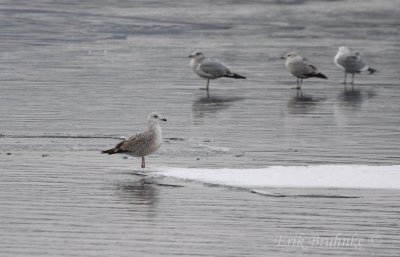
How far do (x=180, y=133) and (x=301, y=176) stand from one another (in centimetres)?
408

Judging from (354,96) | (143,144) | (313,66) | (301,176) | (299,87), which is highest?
(313,66)

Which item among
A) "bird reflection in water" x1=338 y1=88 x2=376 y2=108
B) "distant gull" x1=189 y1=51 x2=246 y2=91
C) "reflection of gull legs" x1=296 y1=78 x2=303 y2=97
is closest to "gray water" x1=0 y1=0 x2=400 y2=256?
"bird reflection in water" x1=338 y1=88 x2=376 y2=108

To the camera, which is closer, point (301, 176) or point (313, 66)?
point (301, 176)

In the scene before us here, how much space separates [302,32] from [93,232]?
1071 inches

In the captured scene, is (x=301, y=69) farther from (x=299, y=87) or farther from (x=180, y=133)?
(x=180, y=133)

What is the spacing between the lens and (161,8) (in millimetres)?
43906

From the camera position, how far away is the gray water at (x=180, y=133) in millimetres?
10570

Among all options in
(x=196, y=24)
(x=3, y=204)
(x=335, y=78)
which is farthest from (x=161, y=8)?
(x=3, y=204)

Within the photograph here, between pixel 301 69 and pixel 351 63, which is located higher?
pixel 351 63

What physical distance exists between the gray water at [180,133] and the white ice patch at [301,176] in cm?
35

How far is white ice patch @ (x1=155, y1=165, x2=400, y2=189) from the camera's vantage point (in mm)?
12781

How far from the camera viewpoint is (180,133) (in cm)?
1702

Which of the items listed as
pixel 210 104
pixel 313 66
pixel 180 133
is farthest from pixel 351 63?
pixel 180 133

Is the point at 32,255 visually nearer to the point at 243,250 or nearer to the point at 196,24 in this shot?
the point at 243,250
